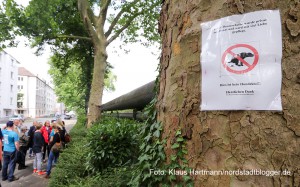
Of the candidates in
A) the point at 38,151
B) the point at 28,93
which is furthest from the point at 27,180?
the point at 28,93

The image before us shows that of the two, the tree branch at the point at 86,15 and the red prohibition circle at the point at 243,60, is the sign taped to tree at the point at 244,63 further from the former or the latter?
the tree branch at the point at 86,15

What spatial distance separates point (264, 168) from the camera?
1.28m

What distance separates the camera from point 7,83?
2515 inches

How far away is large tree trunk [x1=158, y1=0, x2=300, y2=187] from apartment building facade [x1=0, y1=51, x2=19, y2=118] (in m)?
64.1

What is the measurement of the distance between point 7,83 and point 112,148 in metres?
68.1

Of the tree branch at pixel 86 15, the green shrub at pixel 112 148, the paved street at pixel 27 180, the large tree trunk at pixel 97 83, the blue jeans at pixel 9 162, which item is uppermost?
the tree branch at pixel 86 15

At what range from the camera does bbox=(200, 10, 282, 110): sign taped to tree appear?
1312mm

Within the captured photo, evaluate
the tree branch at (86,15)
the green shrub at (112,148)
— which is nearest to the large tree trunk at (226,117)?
the green shrub at (112,148)

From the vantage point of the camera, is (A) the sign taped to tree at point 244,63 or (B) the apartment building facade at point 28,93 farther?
(B) the apartment building facade at point 28,93

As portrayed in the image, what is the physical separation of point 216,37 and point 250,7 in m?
0.22

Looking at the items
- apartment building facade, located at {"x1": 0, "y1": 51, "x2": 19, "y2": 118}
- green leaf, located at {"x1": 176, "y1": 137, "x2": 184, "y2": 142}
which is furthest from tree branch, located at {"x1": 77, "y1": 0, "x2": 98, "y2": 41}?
apartment building facade, located at {"x1": 0, "y1": 51, "x2": 19, "y2": 118}

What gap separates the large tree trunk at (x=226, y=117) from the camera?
126 cm

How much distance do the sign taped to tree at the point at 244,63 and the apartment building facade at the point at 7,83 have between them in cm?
6431

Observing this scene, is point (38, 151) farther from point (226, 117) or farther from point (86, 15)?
point (226, 117)
